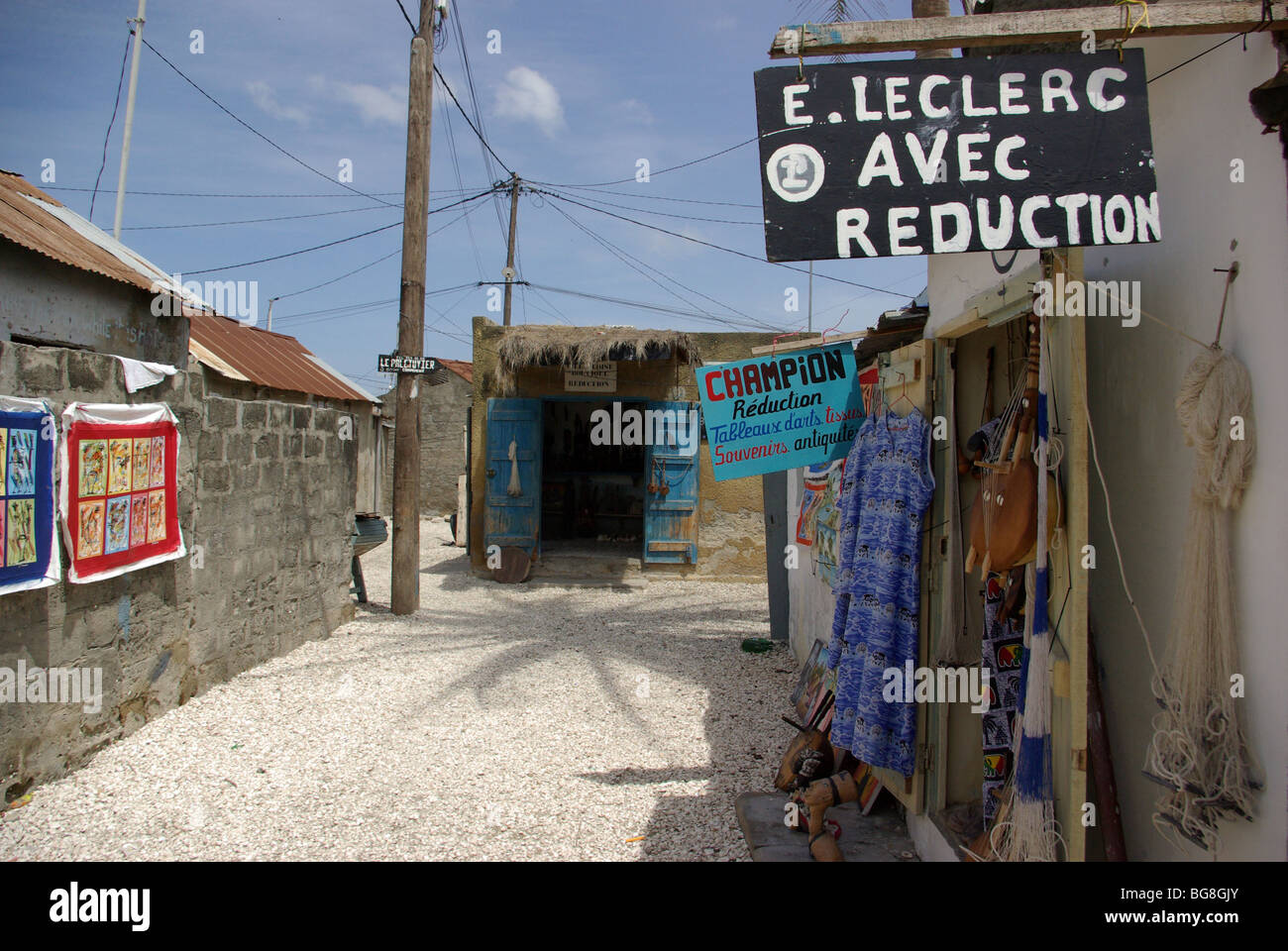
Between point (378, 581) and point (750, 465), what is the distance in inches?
325

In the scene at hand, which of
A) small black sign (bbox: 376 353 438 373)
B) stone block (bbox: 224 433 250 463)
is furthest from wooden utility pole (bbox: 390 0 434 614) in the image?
stone block (bbox: 224 433 250 463)

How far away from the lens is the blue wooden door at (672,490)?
1131cm

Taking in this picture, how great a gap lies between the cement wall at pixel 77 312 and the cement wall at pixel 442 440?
10640 mm

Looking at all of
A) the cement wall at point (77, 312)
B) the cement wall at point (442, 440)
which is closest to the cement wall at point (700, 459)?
the cement wall at point (77, 312)

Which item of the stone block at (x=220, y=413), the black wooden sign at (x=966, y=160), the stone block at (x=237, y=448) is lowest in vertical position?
the stone block at (x=237, y=448)

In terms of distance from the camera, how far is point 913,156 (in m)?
2.30

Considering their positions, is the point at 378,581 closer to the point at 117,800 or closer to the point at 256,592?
the point at 256,592

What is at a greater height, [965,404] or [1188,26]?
[1188,26]

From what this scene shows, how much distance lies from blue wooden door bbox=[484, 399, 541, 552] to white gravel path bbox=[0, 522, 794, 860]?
303 centimetres

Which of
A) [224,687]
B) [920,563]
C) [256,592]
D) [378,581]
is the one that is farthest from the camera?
[378,581]

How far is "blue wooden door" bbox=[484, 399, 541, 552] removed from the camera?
1126 cm

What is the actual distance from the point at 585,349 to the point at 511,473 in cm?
209

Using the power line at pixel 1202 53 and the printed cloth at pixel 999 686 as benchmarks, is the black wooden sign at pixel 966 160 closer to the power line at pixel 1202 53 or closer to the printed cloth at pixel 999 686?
the power line at pixel 1202 53
